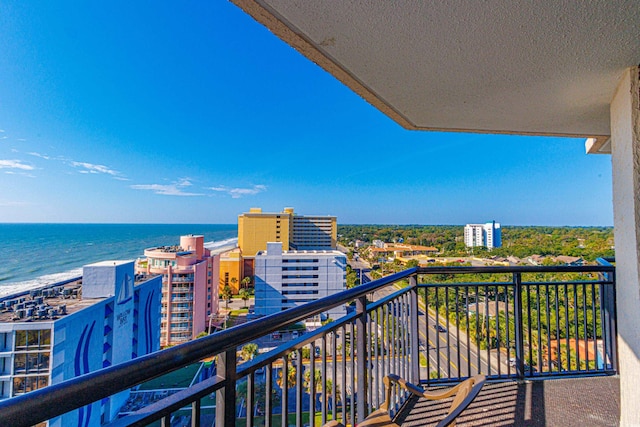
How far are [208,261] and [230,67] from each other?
19824 mm

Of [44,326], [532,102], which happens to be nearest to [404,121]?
[532,102]

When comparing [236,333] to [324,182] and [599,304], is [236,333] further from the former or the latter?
[324,182]

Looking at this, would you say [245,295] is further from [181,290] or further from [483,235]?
[483,235]

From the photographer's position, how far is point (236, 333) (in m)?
0.76

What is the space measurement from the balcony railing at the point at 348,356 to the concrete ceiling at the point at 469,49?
3.81 feet

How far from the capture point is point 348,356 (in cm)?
164

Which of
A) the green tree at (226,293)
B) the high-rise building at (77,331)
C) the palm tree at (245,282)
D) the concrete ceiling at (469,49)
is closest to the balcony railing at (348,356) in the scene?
the concrete ceiling at (469,49)

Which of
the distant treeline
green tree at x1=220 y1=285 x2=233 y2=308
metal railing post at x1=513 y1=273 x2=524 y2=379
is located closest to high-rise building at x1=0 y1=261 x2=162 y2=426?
metal railing post at x1=513 y1=273 x2=524 y2=379

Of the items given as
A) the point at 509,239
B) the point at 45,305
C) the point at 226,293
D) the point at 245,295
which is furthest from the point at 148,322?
the point at 509,239

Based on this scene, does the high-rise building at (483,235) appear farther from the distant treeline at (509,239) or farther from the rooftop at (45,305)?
the rooftop at (45,305)

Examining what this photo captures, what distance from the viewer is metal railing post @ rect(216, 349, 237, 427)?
752mm

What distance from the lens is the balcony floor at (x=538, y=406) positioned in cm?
192

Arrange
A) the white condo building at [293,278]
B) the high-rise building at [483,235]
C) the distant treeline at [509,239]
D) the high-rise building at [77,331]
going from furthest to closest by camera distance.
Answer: the white condo building at [293,278] → the high-rise building at [483,235] → the distant treeline at [509,239] → the high-rise building at [77,331]

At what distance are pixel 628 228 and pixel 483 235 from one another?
55.3 feet
